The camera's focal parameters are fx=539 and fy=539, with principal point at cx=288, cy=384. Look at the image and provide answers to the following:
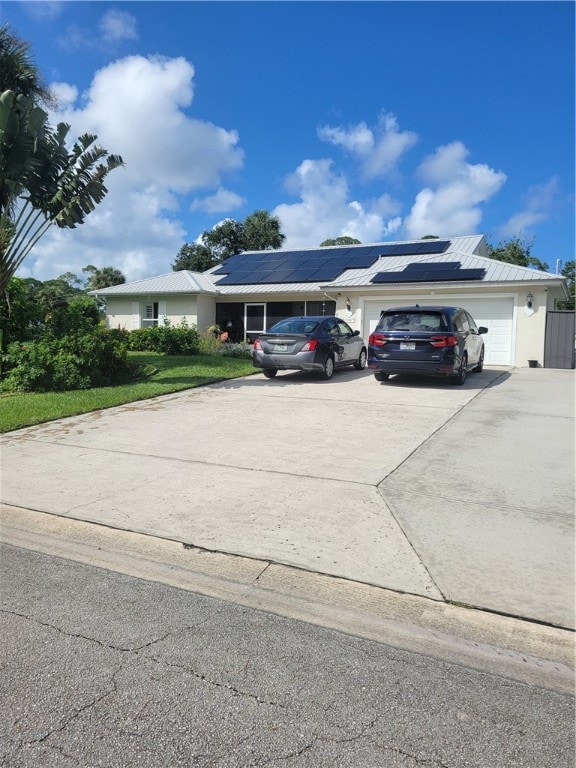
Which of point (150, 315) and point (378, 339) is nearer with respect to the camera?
point (378, 339)

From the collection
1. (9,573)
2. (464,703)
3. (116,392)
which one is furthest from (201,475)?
(116,392)

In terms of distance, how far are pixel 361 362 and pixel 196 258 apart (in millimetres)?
31485

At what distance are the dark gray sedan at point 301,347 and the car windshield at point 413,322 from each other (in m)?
1.67

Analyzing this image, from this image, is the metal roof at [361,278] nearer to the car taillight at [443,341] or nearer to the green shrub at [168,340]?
the green shrub at [168,340]

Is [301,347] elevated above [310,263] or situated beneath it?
situated beneath

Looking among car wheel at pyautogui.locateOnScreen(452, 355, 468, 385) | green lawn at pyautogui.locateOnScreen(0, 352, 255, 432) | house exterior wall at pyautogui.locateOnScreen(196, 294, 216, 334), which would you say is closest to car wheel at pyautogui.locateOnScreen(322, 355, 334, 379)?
green lawn at pyautogui.locateOnScreen(0, 352, 255, 432)

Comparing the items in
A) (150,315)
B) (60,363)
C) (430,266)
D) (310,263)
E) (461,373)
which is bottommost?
(461,373)

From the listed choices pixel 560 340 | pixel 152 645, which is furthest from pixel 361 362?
pixel 152 645

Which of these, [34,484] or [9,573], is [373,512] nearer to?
[9,573]

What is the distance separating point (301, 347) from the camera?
42.9 feet

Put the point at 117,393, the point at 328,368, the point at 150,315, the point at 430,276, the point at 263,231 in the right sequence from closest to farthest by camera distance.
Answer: the point at 117,393
the point at 328,368
the point at 430,276
the point at 150,315
the point at 263,231

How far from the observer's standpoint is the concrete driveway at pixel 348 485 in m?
3.96

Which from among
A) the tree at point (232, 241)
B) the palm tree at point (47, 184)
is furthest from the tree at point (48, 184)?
the tree at point (232, 241)

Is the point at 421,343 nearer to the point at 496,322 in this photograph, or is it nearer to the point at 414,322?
the point at 414,322
